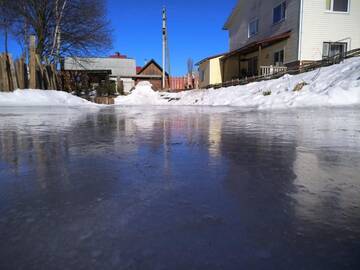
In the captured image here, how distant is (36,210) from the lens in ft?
3.91

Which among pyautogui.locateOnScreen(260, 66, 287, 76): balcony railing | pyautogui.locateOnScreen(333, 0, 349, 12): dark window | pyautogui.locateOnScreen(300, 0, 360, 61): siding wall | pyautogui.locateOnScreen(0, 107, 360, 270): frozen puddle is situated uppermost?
pyautogui.locateOnScreen(333, 0, 349, 12): dark window

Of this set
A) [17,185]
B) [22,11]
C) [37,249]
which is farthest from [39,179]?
[22,11]

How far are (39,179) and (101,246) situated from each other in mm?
879

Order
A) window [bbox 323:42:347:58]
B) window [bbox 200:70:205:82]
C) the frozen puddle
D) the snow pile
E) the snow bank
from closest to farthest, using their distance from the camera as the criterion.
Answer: the frozen puddle
the snow bank
the snow pile
window [bbox 323:42:347:58]
window [bbox 200:70:205:82]

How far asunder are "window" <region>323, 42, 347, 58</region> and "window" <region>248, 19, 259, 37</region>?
5683 millimetres

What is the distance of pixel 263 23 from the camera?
18.6 meters

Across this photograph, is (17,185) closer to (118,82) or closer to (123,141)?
(123,141)

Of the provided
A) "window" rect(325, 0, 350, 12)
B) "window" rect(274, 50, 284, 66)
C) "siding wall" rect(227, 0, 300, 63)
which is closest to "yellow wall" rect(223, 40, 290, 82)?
"window" rect(274, 50, 284, 66)

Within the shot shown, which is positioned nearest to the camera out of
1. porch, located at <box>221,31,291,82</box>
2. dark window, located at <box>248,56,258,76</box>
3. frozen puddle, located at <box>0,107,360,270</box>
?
frozen puddle, located at <box>0,107,360,270</box>

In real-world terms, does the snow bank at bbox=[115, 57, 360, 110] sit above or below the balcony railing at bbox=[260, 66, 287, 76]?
below

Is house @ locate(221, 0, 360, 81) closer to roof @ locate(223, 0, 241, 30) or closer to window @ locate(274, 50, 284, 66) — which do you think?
window @ locate(274, 50, 284, 66)

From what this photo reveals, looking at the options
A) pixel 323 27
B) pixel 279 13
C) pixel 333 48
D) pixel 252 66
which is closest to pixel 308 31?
pixel 323 27

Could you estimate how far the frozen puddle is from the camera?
2.88 ft

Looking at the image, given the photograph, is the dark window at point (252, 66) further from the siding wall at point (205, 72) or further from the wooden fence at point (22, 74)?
the wooden fence at point (22, 74)
